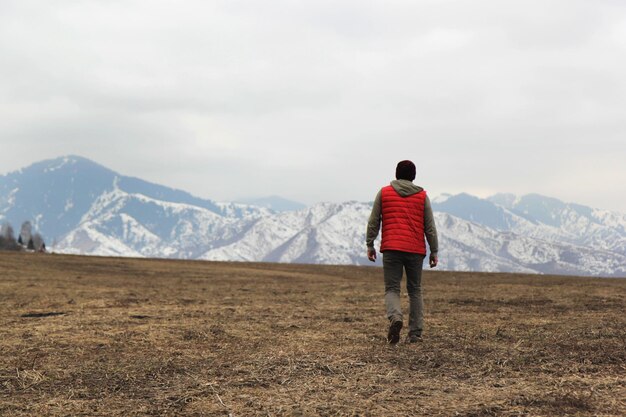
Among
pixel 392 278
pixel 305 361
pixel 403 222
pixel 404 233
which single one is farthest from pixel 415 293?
pixel 305 361

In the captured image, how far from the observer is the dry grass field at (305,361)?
5.24 metres

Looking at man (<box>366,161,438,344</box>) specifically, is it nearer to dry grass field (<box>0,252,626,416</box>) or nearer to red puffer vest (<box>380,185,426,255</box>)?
red puffer vest (<box>380,185,426,255</box>)

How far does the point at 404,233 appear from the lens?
29.3 feet

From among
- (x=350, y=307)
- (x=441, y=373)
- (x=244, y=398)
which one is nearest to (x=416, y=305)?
(x=441, y=373)

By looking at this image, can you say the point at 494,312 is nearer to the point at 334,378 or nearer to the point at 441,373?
the point at 441,373

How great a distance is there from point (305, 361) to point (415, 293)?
2731 millimetres

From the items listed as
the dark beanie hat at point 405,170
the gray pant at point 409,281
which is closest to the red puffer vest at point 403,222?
the gray pant at point 409,281

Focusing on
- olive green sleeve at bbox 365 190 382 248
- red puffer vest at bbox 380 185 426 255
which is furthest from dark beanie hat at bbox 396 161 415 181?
olive green sleeve at bbox 365 190 382 248

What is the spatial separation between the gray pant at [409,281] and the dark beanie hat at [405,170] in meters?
1.32

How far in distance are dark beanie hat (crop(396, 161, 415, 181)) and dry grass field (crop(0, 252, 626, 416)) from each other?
2686 millimetres

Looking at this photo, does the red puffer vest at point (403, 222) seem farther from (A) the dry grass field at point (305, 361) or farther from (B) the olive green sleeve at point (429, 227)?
(A) the dry grass field at point (305, 361)

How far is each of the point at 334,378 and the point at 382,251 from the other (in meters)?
3.16

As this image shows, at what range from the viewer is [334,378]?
20.4 feet

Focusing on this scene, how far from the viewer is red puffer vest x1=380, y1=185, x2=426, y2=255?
890 cm
